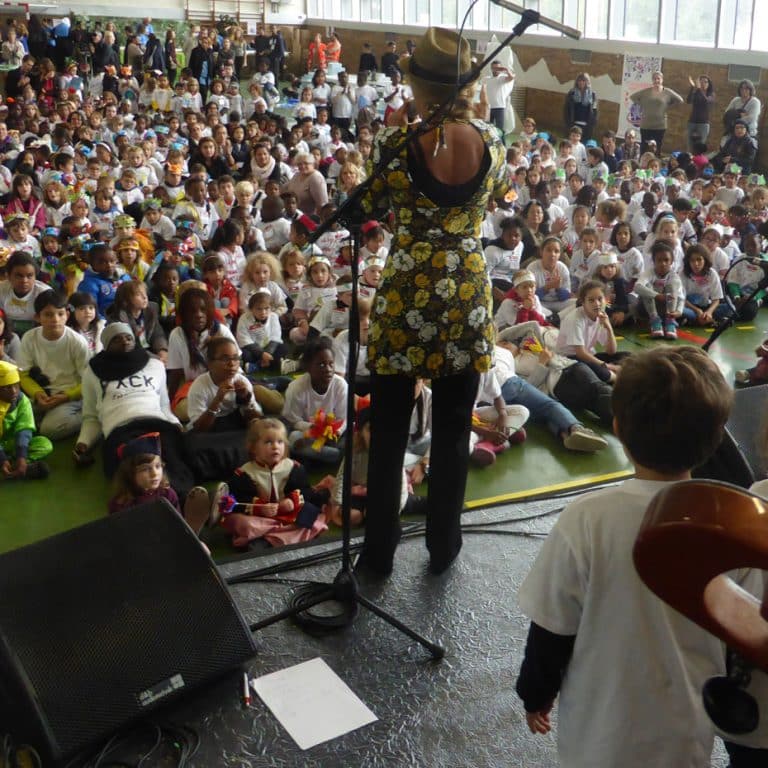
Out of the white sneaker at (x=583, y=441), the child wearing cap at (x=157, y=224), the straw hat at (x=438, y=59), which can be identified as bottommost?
the white sneaker at (x=583, y=441)

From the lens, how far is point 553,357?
5.03 meters

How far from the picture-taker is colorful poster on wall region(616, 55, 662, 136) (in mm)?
13906

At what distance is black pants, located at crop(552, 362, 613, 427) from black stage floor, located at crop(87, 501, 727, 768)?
1.74m

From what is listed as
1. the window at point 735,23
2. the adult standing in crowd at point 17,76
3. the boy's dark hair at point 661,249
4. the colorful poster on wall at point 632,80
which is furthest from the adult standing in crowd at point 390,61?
the boy's dark hair at point 661,249

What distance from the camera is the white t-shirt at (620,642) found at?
1.43m

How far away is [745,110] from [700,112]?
32.9 inches

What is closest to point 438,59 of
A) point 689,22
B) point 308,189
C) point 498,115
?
point 308,189

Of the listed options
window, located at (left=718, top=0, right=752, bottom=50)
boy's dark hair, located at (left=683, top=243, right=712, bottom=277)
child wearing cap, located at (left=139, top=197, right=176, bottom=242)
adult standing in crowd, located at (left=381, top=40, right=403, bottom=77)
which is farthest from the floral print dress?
adult standing in crowd, located at (left=381, top=40, right=403, bottom=77)

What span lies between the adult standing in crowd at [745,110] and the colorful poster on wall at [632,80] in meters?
1.73

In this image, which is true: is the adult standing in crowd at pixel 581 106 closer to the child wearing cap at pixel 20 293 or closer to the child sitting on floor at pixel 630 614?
the child wearing cap at pixel 20 293

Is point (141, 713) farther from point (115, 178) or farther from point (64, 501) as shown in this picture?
point (115, 178)

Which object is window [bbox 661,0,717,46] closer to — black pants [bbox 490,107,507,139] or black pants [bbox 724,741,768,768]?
black pants [bbox 490,107,507,139]

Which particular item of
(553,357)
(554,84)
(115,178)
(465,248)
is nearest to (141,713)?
(465,248)

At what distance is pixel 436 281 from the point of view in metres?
2.56
